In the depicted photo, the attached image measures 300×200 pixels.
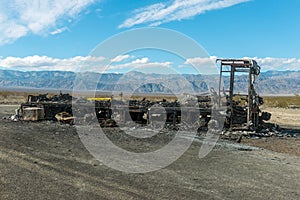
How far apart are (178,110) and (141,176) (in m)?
11.9

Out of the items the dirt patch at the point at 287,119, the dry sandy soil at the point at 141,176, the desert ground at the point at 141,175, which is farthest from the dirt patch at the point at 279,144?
the dirt patch at the point at 287,119

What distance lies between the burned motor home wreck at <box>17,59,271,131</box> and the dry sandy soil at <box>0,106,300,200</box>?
6.61m

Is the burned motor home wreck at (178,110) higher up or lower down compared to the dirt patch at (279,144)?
higher up

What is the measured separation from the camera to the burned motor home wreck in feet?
63.4

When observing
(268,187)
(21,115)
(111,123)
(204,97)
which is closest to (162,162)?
(268,187)

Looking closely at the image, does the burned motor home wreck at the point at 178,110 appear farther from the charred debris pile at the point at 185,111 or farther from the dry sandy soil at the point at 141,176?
the dry sandy soil at the point at 141,176

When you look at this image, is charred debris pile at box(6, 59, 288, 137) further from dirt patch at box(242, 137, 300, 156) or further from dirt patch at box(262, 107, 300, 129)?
dirt patch at box(262, 107, 300, 129)

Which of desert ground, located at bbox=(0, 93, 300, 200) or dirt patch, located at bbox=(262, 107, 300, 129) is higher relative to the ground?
dirt patch, located at bbox=(262, 107, 300, 129)

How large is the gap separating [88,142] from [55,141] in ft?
4.26

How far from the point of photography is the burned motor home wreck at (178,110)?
19.3 meters

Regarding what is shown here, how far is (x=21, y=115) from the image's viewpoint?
21984mm

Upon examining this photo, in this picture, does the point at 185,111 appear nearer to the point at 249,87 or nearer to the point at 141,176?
the point at 249,87

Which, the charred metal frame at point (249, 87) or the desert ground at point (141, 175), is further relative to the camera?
the charred metal frame at point (249, 87)

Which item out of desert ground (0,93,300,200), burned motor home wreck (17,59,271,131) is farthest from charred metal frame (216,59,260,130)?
desert ground (0,93,300,200)
